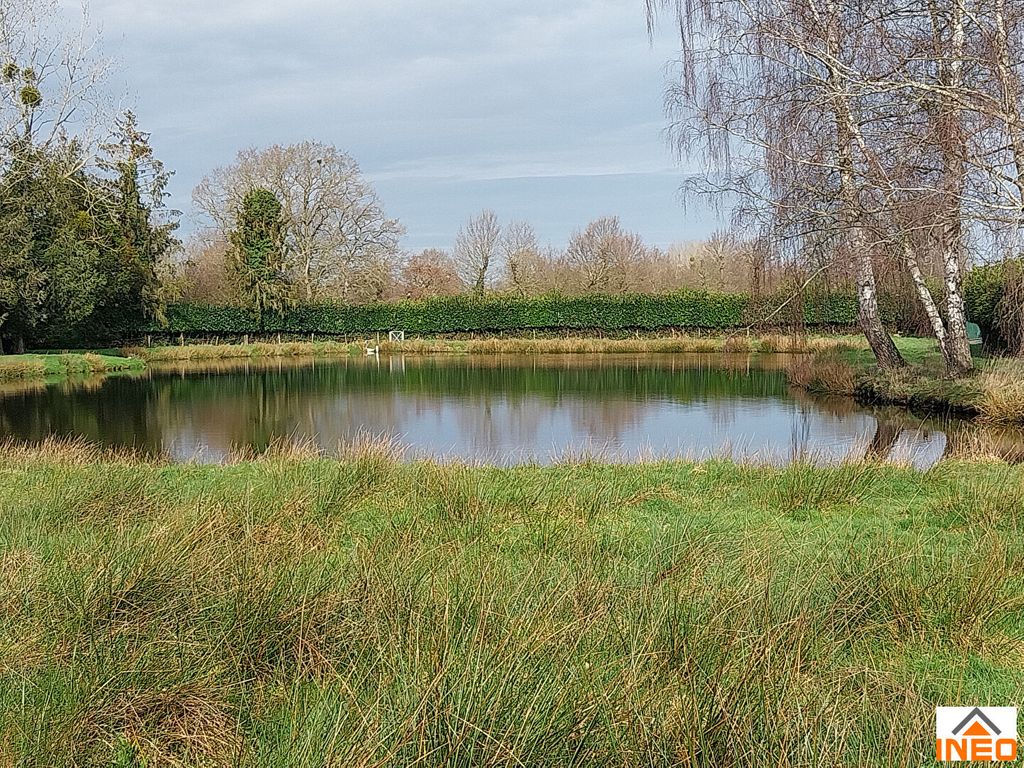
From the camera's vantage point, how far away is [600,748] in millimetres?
2109

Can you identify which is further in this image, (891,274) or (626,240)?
(626,240)

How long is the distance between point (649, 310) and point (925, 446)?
24.5 metres

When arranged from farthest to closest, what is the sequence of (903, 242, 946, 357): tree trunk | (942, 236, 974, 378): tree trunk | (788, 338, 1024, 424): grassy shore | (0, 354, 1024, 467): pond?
(903, 242, 946, 357): tree trunk
(942, 236, 974, 378): tree trunk
(788, 338, 1024, 424): grassy shore
(0, 354, 1024, 467): pond

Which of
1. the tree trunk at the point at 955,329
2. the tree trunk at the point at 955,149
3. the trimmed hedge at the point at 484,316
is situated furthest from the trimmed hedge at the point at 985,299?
the trimmed hedge at the point at 484,316

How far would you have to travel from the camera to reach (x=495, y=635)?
2504mm

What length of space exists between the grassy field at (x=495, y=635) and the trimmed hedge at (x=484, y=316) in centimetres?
2912

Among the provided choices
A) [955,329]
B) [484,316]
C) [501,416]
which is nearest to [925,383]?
[955,329]

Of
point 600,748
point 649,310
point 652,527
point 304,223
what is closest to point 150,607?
point 600,748

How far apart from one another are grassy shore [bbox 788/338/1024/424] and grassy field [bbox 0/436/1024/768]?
22.4ft

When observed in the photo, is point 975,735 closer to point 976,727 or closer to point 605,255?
point 976,727

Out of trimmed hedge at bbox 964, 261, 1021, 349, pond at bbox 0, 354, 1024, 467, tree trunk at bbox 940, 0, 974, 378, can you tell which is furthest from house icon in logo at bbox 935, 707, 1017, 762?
trimmed hedge at bbox 964, 261, 1021, 349

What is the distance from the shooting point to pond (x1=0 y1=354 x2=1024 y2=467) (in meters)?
9.74

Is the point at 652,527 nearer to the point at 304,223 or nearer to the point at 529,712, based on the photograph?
the point at 529,712

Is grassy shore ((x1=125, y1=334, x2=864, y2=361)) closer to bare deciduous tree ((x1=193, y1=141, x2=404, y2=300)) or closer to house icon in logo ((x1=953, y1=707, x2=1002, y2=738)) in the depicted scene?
bare deciduous tree ((x1=193, y1=141, x2=404, y2=300))
